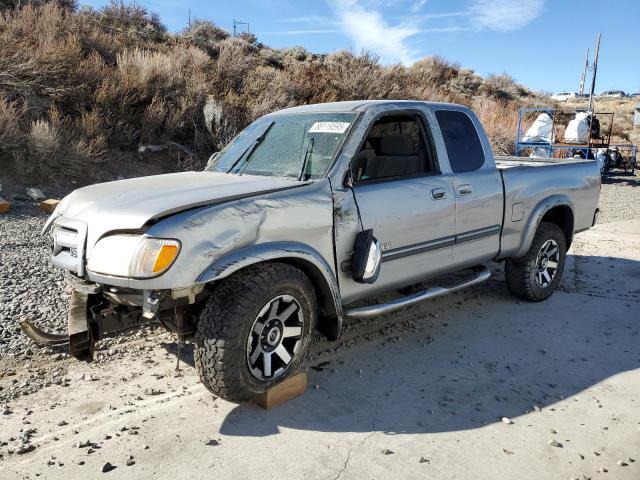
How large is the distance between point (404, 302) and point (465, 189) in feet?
4.07

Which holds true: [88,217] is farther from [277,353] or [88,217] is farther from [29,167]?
[29,167]

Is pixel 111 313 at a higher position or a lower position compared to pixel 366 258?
lower

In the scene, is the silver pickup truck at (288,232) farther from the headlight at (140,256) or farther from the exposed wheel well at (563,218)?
the exposed wheel well at (563,218)

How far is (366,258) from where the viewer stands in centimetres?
388

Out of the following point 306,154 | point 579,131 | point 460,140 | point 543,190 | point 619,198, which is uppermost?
point 579,131

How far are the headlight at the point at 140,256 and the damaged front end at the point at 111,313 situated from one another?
183 mm

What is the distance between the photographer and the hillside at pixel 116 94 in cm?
973

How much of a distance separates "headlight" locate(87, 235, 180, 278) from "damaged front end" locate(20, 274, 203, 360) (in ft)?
0.60

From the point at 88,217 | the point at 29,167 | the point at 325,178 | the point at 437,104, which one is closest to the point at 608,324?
the point at 437,104

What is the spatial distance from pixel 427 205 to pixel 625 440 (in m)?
2.11

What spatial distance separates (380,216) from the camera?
162 inches

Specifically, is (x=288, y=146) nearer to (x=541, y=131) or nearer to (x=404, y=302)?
(x=404, y=302)

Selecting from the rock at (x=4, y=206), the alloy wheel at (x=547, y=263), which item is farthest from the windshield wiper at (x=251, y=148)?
the rock at (x=4, y=206)

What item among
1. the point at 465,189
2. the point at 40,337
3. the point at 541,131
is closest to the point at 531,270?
the point at 465,189
